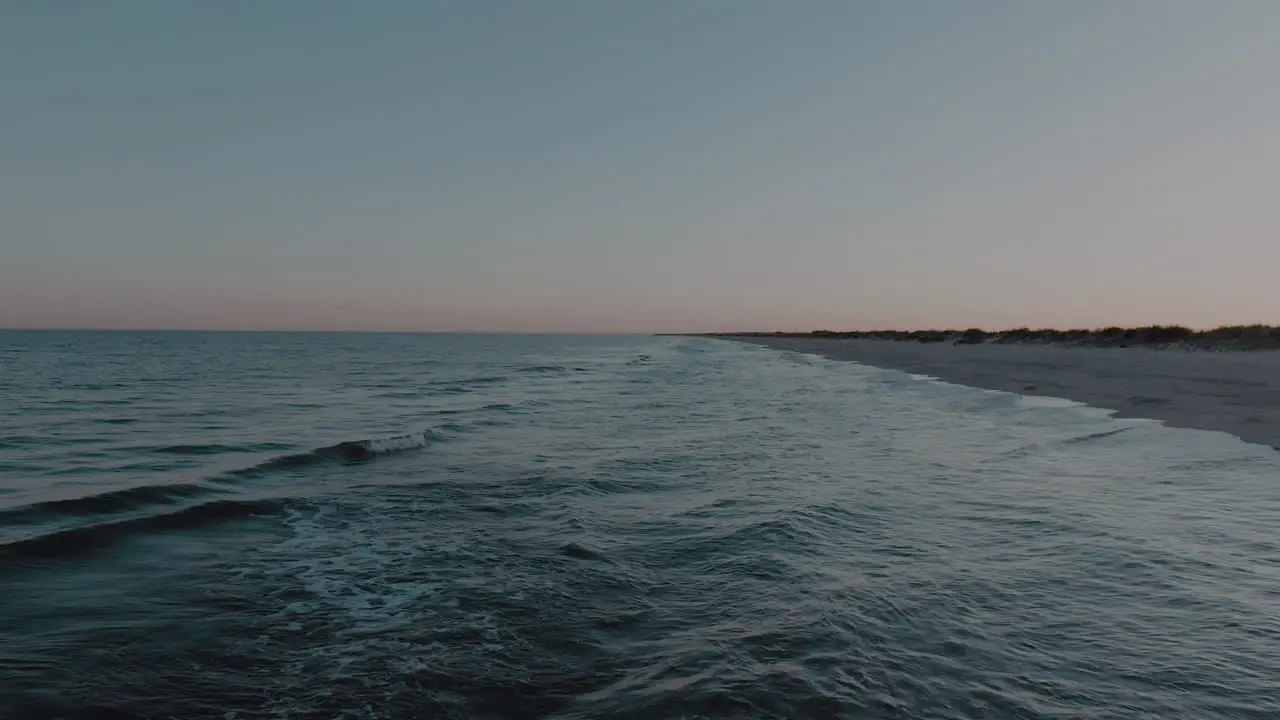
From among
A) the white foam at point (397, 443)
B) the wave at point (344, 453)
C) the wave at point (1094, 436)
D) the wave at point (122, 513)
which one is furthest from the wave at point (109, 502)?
the wave at point (1094, 436)

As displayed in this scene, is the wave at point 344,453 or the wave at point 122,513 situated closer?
the wave at point 122,513

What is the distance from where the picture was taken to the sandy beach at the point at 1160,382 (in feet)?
63.1

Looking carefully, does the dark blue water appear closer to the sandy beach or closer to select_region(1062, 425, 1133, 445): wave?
select_region(1062, 425, 1133, 445): wave

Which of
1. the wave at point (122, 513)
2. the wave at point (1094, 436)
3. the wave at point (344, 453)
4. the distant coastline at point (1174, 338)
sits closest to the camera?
the wave at point (122, 513)

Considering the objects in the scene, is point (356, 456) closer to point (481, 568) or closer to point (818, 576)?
point (481, 568)

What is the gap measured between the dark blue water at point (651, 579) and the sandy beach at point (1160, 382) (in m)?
2.15

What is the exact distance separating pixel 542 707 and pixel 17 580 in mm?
7341

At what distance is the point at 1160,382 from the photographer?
97.3 feet

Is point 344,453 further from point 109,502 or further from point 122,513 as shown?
point 122,513

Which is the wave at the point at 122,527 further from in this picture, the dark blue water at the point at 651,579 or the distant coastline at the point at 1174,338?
the distant coastline at the point at 1174,338

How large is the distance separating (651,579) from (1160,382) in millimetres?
29834

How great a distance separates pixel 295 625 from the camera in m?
7.01

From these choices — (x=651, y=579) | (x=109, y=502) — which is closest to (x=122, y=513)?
(x=109, y=502)

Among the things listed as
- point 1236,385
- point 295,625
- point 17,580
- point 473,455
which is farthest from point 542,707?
point 1236,385
